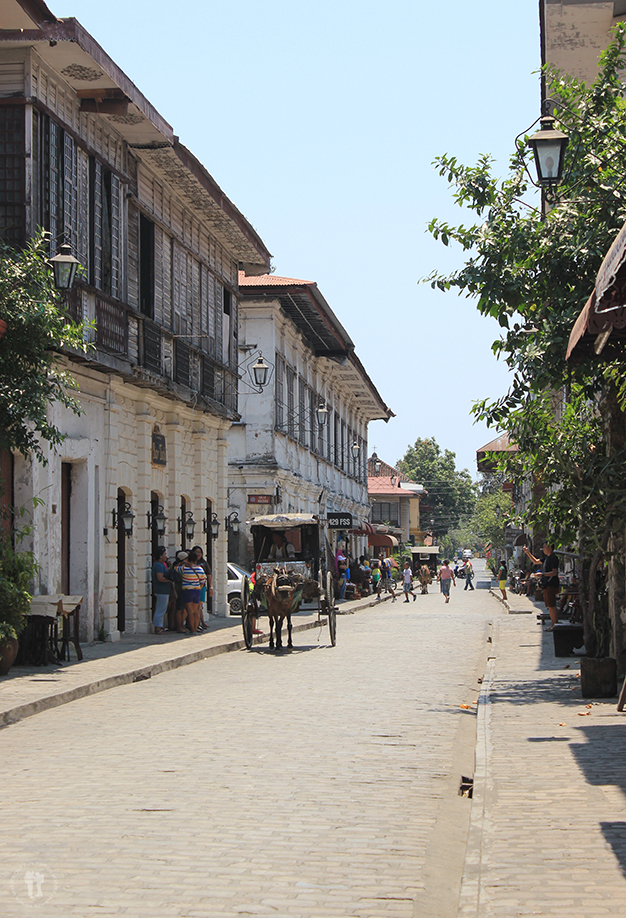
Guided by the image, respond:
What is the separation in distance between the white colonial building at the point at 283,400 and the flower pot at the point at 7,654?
60.1 ft

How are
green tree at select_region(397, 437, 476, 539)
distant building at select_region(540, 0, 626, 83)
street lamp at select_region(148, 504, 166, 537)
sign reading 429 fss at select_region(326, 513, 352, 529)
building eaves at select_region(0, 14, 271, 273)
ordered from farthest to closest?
green tree at select_region(397, 437, 476, 539), sign reading 429 fss at select_region(326, 513, 352, 529), distant building at select_region(540, 0, 626, 83), street lamp at select_region(148, 504, 166, 537), building eaves at select_region(0, 14, 271, 273)

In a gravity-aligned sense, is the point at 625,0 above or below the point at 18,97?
above

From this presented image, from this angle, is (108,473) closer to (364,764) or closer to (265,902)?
(364,764)

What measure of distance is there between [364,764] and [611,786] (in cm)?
191

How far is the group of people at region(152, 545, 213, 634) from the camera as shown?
71.7ft

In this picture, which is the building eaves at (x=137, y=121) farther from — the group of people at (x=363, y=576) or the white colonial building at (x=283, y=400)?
the group of people at (x=363, y=576)

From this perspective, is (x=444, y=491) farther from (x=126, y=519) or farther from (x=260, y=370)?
(x=126, y=519)

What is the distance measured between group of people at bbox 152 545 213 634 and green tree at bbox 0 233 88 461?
8.01 metres

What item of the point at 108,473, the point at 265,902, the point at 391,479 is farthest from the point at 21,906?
the point at 391,479

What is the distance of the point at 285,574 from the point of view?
18594 millimetres

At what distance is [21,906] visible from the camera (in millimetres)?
5012

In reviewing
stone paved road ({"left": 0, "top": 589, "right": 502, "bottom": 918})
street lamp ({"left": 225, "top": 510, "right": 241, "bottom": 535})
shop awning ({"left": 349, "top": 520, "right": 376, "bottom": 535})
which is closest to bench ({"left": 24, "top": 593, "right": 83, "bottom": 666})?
stone paved road ({"left": 0, "top": 589, "right": 502, "bottom": 918})

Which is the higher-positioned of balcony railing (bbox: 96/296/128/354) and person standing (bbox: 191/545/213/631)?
balcony railing (bbox: 96/296/128/354)

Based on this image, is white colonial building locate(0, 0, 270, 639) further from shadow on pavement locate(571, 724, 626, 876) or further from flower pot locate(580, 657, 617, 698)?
shadow on pavement locate(571, 724, 626, 876)
